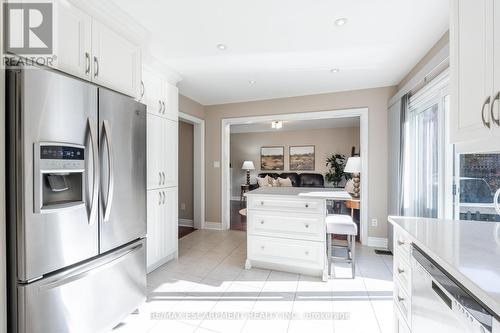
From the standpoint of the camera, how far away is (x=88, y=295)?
1431 millimetres

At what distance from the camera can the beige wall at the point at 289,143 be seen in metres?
7.40

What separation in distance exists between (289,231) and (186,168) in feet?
9.44

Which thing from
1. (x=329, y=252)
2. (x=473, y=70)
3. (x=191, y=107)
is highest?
(x=191, y=107)

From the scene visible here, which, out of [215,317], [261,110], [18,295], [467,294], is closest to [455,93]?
[467,294]

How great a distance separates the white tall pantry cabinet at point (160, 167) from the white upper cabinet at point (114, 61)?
1.56 ft

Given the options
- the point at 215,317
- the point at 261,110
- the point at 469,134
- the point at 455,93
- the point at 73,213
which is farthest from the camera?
the point at 261,110

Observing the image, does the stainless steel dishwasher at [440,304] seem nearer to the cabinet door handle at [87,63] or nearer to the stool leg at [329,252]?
the stool leg at [329,252]

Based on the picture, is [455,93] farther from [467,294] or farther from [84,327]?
[84,327]

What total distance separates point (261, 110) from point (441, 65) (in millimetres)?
2599

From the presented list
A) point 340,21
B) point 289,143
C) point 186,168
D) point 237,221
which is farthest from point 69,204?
point 289,143

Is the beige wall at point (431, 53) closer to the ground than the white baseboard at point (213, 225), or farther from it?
farther from it

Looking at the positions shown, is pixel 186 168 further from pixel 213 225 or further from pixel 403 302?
pixel 403 302

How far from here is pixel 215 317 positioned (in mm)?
1880

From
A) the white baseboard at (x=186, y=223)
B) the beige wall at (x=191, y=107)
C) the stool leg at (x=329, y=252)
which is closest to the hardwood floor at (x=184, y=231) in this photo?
the white baseboard at (x=186, y=223)
